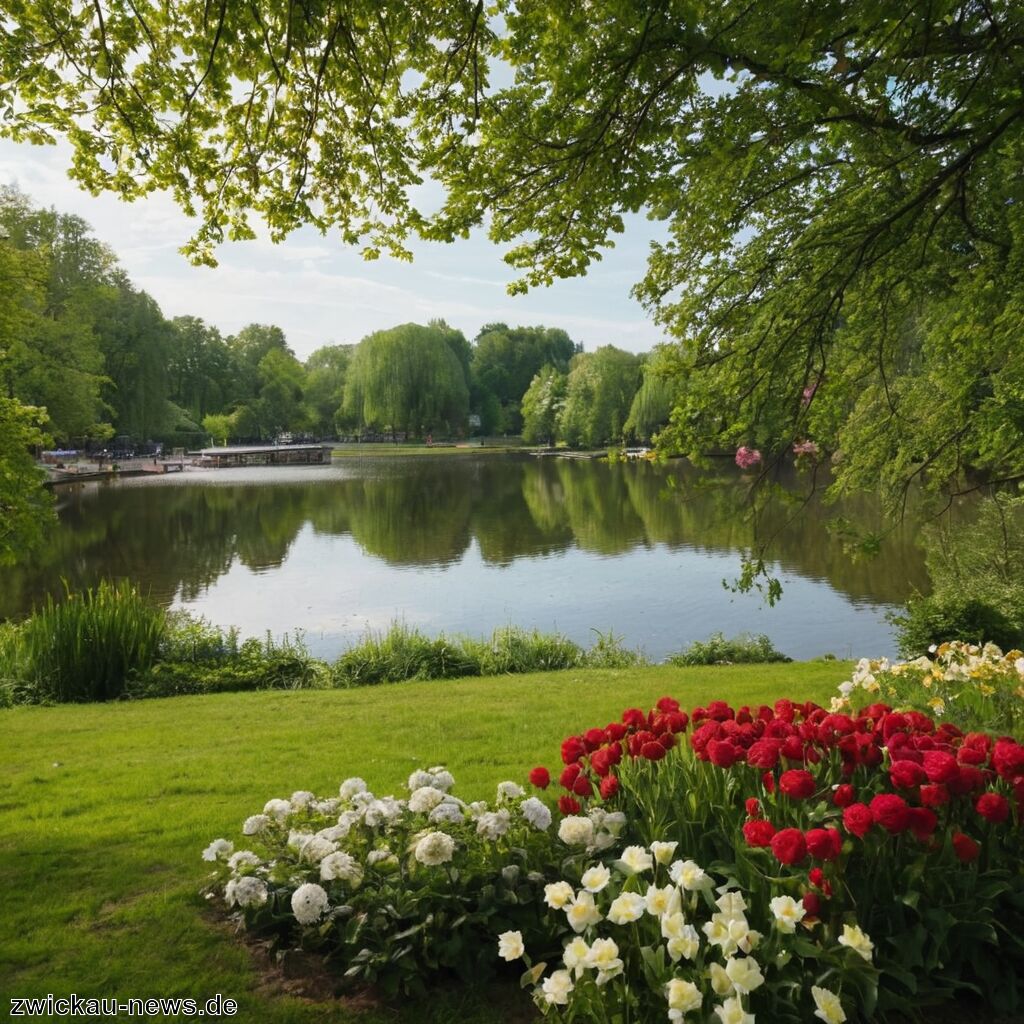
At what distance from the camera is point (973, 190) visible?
5812mm

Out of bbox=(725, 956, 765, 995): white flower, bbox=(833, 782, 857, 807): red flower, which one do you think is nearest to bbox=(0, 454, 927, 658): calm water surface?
bbox=(833, 782, 857, 807): red flower

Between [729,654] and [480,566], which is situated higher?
[729,654]

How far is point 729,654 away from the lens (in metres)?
12.0

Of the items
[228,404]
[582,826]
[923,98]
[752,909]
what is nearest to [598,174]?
[923,98]

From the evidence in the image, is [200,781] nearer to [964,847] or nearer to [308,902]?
[308,902]

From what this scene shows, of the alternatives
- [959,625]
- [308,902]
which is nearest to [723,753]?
[308,902]

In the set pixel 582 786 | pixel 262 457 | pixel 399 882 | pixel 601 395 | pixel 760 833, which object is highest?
pixel 601 395

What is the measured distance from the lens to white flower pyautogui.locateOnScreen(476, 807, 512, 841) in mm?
3045

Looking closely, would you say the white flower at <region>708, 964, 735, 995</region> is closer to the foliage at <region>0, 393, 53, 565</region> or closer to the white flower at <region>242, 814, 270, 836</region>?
the white flower at <region>242, 814, 270, 836</region>

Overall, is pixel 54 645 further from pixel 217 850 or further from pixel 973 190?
pixel 973 190

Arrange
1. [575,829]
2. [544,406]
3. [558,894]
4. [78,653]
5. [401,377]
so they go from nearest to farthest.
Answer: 1. [558,894]
2. [575,829]
3. [78,653]
4. [401,377]
5. [544,406]

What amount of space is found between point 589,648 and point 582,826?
10.3 m

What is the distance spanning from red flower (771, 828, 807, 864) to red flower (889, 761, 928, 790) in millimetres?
519

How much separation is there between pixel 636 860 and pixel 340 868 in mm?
1121
